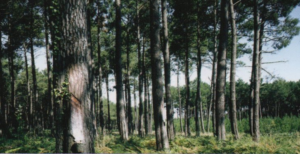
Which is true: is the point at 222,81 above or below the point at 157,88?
above

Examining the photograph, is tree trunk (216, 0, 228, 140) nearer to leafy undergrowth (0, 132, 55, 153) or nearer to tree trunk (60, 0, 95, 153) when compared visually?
tree trunk (60, 0, 95, 153)

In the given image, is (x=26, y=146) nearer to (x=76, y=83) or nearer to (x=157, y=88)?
(x=157, y=88)

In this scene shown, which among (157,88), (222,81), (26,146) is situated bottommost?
(26,146)

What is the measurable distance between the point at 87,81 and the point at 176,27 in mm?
14601

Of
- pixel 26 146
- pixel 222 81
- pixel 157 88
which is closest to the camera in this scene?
pixel 157 88

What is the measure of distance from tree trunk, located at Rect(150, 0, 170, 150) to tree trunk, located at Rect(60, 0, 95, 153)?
3.31 m

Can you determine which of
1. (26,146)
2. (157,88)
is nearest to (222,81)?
(157,88)

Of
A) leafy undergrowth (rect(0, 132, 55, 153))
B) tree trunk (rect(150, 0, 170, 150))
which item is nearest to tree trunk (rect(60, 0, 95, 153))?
tree trunk (rect(150, 0, 170, 150))

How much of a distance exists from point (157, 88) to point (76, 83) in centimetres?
368

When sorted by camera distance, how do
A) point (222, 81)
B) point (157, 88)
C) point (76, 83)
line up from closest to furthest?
point (76, 83), point (157, 88), point (222, 81)

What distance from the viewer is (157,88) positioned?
6660mm

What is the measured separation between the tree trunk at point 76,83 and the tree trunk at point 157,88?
331 cm

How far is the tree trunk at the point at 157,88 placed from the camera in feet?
20.9

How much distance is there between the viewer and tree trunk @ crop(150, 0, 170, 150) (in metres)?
6.36
